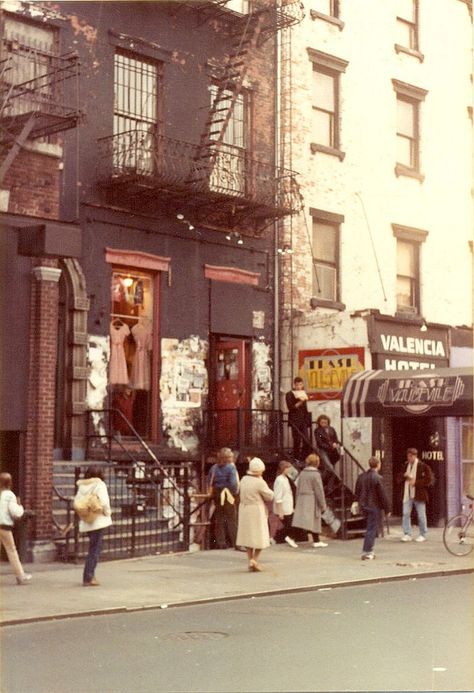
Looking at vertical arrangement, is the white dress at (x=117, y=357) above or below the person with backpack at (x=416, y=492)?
above

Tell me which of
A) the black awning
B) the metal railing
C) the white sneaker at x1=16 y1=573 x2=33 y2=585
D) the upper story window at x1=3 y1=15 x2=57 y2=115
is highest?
the upper story window at x1=3 y1=15 x2=57 y2=115

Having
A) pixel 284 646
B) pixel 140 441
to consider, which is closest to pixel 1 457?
pixel 140 441

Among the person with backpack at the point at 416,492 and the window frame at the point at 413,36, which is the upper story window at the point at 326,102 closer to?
the window frame at the point at 413,36

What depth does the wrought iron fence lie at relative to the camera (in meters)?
18.0

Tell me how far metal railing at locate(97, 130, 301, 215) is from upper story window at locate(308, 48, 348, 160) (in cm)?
183

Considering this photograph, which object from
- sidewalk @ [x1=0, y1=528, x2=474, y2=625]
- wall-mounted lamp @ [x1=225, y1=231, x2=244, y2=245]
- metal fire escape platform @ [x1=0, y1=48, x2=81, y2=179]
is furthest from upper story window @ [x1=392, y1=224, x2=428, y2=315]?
metal fire escape platform @ [x1=0, y1=48, x2=81, y2=179]

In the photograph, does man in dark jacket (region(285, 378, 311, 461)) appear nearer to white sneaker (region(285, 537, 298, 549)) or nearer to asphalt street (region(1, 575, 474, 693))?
white sneaker (region(285, 537, 298, 549))

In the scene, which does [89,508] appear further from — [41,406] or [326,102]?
[326,102]

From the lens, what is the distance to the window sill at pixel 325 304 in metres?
24.7

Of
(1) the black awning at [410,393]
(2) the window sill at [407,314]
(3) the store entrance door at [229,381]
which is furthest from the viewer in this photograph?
(2) the window sill at [407,314]

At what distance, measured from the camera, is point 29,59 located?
62.3 ft

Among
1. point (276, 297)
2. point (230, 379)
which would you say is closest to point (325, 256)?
point (276, 297)

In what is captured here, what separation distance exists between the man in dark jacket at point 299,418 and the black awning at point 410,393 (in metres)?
0.88

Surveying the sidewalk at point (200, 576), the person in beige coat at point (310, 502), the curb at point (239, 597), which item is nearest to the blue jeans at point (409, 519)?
the sidewalk at point (200, 576)
